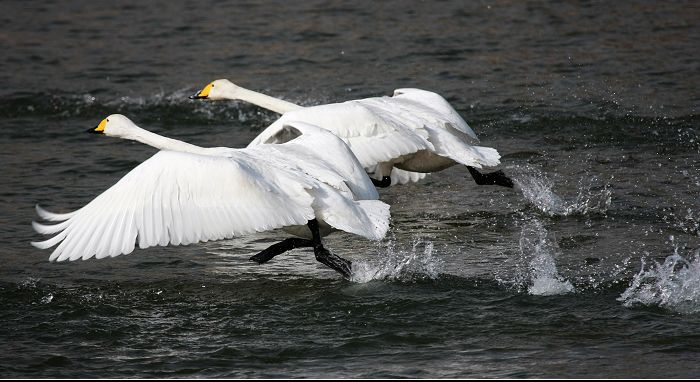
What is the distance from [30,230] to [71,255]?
286 cm

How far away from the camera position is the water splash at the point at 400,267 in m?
8.27

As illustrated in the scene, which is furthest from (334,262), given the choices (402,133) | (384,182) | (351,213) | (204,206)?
(384,182)

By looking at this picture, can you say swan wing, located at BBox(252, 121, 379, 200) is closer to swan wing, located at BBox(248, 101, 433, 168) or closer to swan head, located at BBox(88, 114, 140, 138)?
swan wing, located at BBox(248, 101, 433, 168)

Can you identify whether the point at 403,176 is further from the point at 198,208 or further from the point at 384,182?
the point at 198,208

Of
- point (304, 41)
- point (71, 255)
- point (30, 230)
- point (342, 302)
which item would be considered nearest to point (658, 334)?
point (342, 302)

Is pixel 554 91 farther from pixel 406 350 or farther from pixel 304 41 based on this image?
pixel 406 350

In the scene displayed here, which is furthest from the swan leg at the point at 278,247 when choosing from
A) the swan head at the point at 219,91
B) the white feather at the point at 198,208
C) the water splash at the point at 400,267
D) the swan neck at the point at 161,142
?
the swan head at the point at 219,91

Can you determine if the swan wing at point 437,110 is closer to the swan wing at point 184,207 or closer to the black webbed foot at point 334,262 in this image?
the black webbed foot at point 334,262

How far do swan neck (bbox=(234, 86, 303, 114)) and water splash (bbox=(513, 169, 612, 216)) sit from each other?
7.08 feet

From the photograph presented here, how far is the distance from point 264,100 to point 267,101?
0.06 meters

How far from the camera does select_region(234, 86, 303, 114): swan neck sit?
1085cm

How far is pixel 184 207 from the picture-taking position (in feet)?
24.4

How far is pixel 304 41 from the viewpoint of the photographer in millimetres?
17359

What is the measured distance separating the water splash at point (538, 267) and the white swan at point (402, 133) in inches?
30.2
